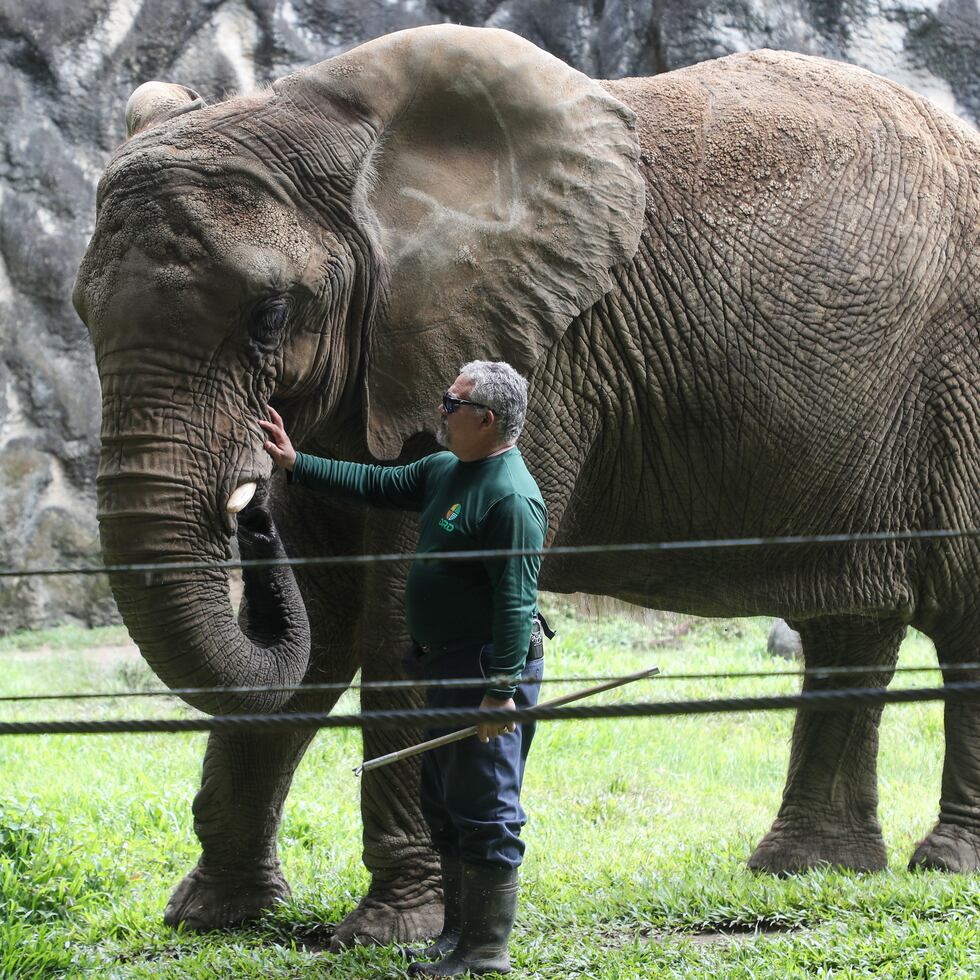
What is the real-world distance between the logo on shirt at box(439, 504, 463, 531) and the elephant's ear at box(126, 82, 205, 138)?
1534 mm

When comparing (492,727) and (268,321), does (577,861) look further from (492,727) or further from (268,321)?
(268,321)

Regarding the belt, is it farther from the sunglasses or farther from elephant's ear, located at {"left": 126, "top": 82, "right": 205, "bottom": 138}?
elephant's ear, located at {"left": 126, "top": 82, "right": 205, "bottom": 138}

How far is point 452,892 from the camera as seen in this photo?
4.46 meters

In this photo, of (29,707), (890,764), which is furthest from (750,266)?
(29,707)

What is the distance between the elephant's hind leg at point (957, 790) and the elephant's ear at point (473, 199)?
2.05 metres

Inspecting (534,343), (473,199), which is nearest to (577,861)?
(534,343)

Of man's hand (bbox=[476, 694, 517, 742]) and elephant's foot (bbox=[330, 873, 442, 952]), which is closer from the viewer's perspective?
man's hand (bbox=[476, 694, 517, 742])

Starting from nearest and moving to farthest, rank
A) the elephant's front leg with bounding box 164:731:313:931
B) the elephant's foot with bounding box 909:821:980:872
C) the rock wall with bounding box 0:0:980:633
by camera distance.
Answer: the elephant's front leg with bounding box 164:731:313:931 → the elephant's foot with bounding box 909:821:980:872 → the rock wall with bounding box 0:0:980:633

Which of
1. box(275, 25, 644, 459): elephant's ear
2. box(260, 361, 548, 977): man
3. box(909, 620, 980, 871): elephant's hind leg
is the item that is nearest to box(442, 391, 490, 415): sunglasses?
box(260, 361, 548, 977): man

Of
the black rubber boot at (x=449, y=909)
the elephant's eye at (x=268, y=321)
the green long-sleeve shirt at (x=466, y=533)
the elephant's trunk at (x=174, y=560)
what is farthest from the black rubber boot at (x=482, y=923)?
the elephant's eye at (x=268, y=321)

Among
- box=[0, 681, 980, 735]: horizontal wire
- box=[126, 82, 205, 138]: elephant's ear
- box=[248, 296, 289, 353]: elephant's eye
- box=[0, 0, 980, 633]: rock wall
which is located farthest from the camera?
box=[0, 0, 980, 633]: rock wall

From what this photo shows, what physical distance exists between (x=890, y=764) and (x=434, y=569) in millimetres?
5102

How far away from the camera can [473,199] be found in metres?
4.62

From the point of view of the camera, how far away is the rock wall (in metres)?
11.3
